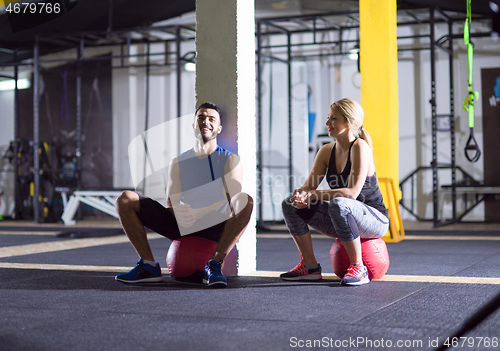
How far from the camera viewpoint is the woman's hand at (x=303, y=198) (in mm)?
2914

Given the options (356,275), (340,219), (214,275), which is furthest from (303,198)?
(214,275)

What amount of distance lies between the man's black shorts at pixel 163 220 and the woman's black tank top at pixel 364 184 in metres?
0.59

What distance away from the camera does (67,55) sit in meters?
9.63

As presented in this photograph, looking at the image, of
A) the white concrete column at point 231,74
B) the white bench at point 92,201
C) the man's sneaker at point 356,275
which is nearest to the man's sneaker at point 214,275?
the white concrete column at point 231,74

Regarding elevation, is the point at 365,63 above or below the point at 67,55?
below

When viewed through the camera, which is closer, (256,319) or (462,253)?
(256,319)

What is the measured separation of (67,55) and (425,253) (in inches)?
290

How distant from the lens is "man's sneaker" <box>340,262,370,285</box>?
286 centimetres

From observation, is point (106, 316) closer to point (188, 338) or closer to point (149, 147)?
point (188, 338)

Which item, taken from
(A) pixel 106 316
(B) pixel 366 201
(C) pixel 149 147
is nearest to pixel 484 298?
(B) pixel 366 201

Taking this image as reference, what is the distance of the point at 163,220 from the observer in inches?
118

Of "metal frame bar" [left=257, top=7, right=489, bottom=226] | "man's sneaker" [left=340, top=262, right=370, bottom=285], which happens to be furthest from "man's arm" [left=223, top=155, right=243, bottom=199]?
"metal frame bar" [left=257, top=7, right=489, bottom=226]

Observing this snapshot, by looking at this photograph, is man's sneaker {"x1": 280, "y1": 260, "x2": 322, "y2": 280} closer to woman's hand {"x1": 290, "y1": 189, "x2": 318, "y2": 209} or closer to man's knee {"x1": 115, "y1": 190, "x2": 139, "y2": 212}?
woman's hand {"x1": 290, "y1": 189, "x2": 318, "y2": 209}

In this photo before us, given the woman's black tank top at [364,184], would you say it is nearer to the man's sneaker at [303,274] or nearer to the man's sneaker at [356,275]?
the man's sneaker at [356,275]
